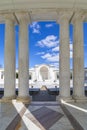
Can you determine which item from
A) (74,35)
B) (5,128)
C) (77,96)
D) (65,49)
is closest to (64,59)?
(65,49)

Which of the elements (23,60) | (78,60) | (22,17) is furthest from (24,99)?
(22,17)

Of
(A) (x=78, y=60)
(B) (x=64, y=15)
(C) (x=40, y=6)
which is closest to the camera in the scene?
(C) (x=40, y=6)

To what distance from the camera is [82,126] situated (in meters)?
9.46

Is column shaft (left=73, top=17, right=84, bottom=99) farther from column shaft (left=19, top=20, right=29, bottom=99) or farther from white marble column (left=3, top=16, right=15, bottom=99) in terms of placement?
white marble column (left=3, top=16, right=15, bottom=99)

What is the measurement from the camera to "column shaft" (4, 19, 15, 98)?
1808 centimetres

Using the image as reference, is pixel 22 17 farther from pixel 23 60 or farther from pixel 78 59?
pixel 78 59

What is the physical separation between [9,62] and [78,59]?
7.15m

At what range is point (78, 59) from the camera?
17875mm

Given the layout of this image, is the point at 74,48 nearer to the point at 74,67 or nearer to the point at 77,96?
the point at 74,67

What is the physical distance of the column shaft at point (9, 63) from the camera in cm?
1808

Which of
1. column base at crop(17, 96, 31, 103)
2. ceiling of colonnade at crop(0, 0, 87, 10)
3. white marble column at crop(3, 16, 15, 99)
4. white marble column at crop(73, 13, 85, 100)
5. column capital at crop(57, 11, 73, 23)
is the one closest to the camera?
ceiling of colonnade at crop(0, 0, 87, 10)

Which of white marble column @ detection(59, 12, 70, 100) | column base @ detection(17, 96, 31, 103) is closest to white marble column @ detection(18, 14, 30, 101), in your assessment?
column base @ detection(17, 96, 31, 103)

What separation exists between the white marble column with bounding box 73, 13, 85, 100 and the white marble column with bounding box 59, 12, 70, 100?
0.78 metres

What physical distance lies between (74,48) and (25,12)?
6.26 m
